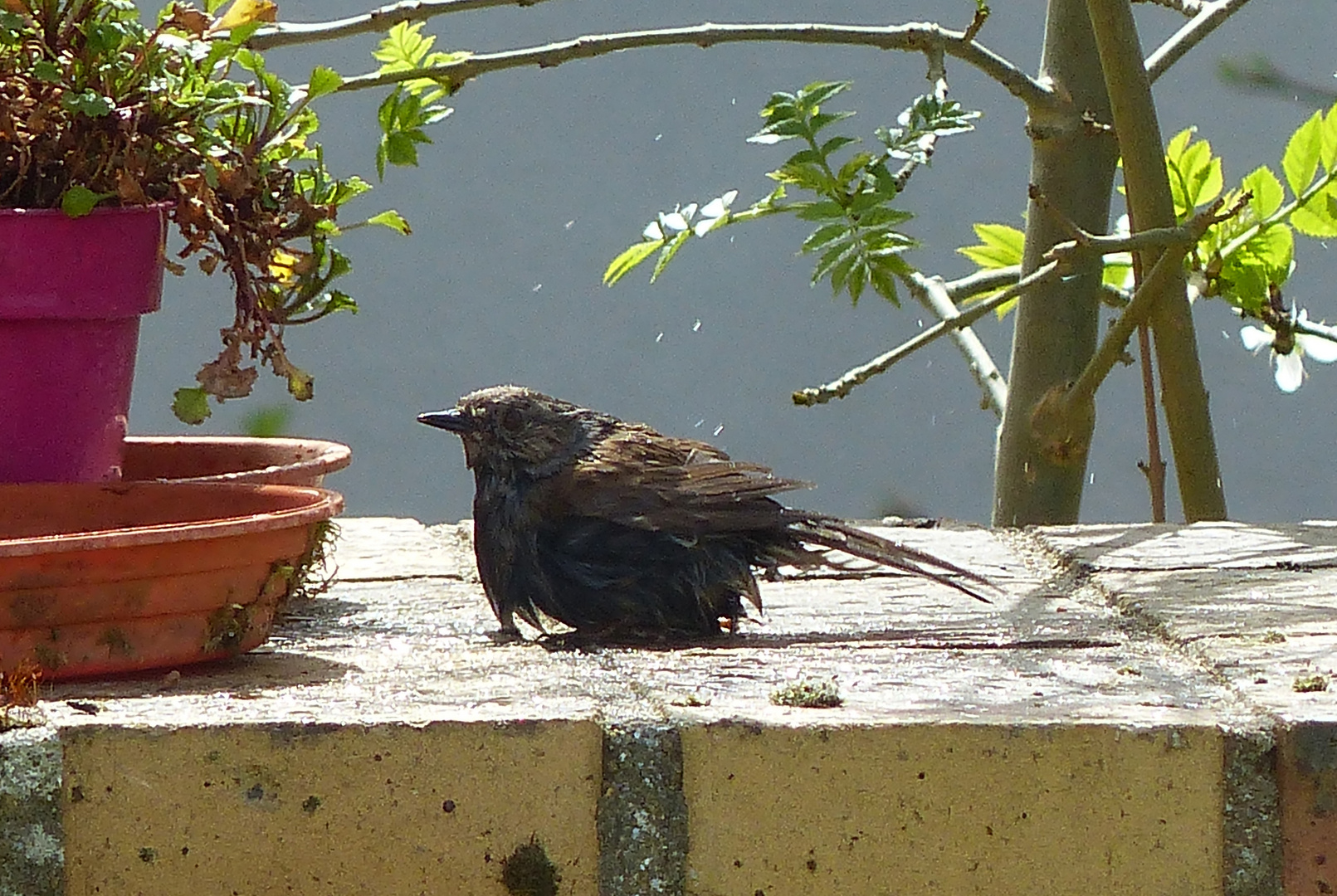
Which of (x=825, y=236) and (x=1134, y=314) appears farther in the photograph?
(x=1134, y=314)

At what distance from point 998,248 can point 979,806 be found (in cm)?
260

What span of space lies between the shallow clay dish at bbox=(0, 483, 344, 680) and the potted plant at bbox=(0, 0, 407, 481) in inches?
15.9

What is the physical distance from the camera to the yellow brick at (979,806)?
5.73 feet

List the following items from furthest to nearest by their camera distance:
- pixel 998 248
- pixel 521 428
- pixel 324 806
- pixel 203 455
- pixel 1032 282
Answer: pixel 998 248, pixel 1032 282, pixel 203 455, pixel 521 428, pixel 324 806

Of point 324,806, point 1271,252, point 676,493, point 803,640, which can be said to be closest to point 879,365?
point 676,493

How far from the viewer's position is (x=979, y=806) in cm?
175

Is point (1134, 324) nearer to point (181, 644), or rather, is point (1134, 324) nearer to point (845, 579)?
point (845, 579)

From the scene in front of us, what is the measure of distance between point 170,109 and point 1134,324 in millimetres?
1850

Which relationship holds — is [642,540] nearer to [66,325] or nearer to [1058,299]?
[66,325]

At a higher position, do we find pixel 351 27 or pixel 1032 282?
pixel 351 27

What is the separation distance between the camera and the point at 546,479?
270 cm

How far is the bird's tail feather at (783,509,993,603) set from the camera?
2.62 metres

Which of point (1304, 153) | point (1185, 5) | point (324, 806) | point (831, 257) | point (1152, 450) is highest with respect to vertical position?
point (1185, 5)

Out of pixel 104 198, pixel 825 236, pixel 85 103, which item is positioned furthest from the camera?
pixel 825 236
